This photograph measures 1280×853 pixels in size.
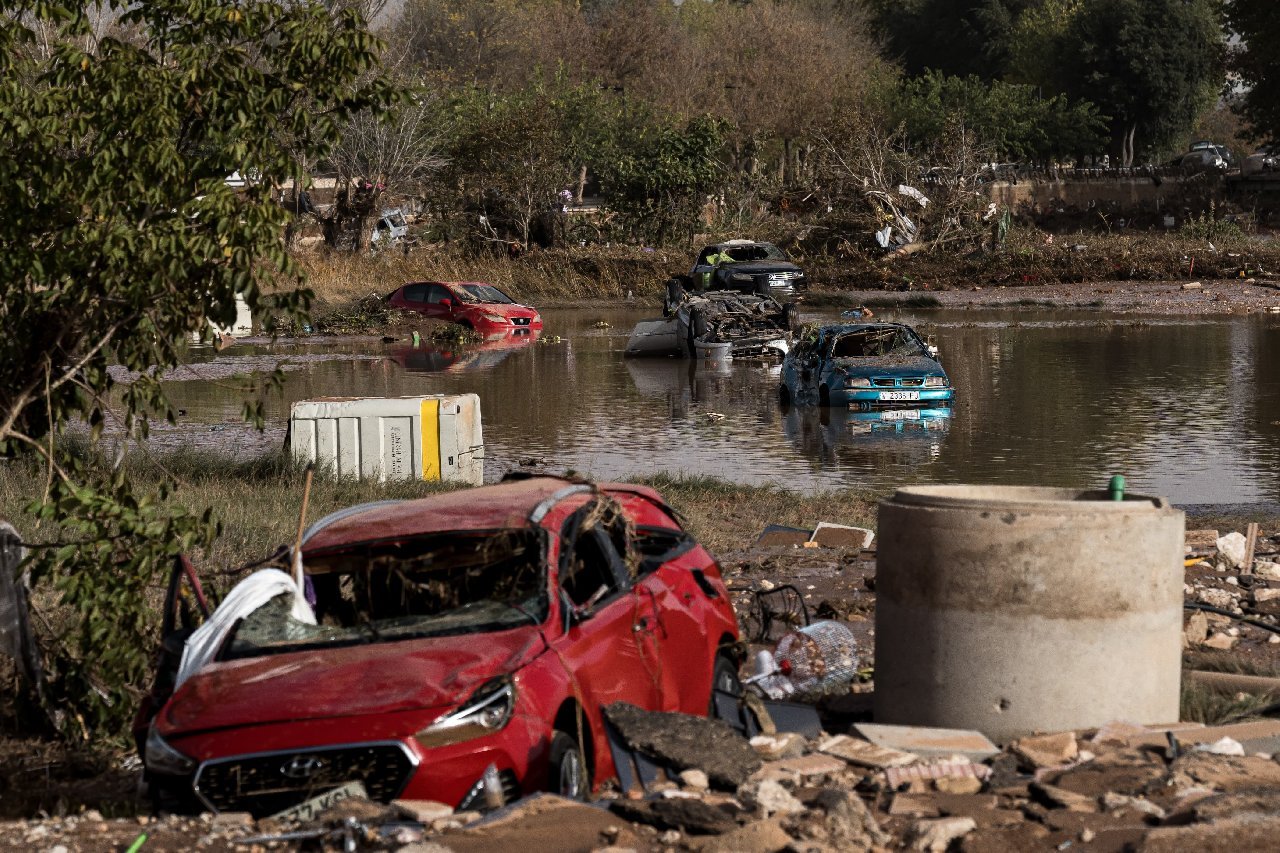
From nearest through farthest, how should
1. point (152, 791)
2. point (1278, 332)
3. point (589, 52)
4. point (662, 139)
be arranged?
point (152, 791), point (1278, 332), point (662, 139), point (589, 52)

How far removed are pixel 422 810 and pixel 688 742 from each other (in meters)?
1.37

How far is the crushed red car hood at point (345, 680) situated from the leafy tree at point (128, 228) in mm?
2308

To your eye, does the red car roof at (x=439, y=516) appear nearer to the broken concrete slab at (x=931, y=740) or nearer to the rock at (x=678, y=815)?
the rock at (x=678, y=815)

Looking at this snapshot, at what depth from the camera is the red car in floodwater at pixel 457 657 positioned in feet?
21.7

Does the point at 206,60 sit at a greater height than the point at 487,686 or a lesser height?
greater

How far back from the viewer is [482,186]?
6481 cm

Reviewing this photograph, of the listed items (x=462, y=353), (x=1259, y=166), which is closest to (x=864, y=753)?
(x=462, y=353)

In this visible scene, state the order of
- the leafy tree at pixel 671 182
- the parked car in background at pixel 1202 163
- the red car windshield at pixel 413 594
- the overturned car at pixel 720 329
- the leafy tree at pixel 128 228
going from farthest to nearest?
the parked car in background at pixel 1202 163, the leafy tree at pixel 671 182, the overturned car at pixel 720 329, the leafy tree at pixel 128 228, the red car windshield at pixel 413 594

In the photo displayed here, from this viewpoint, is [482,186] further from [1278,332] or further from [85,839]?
[85,839]

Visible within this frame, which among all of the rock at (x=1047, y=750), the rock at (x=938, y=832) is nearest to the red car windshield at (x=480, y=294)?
the rock at (x=1047, y=750)

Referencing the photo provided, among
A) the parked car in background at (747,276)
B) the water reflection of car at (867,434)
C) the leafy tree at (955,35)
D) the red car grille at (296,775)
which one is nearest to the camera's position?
the red car grille at (296,775)

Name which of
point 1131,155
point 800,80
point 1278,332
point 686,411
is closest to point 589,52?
point 800,80

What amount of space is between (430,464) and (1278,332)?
28.2 m

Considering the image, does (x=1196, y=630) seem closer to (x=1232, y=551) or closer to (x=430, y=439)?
(x=1232, y=551)
